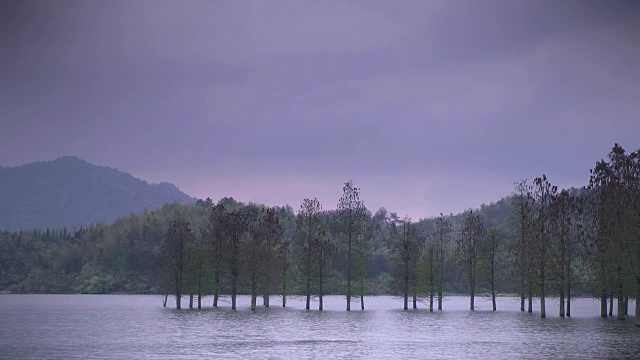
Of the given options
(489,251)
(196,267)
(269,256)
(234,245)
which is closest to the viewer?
(234,245)

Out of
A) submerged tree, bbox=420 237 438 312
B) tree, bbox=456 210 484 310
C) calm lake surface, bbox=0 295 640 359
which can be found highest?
A: tree, bbox=456 210 484 310

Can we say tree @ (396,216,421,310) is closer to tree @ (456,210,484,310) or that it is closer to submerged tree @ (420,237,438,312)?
submerged tree @ (420,237,438,312)

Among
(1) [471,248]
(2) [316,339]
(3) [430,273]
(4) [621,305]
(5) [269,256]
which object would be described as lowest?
(2) [316,339]

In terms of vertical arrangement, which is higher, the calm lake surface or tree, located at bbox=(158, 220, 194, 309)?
tree, located at bbox=(158, 220, 194, 309)

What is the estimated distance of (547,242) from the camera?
313ft

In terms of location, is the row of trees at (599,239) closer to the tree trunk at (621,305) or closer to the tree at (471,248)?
the tree trunk at (621,305)

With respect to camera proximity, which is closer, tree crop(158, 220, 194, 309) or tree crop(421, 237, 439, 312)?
tree crop(158, 220, 194, 309)

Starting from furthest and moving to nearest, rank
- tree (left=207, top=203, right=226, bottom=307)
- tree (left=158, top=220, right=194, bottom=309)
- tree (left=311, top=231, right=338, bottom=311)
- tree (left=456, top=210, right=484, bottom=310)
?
tree (left=456, top=210, right=484, bottom=310) < tree (left=207, top=203, right=226, bottom=307) < tree (left=158, top=220, right=194, bottom=309) < tree (left=311, top=231, right=338, bottom=311)

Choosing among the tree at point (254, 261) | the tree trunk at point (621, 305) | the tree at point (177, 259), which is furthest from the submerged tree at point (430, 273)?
the tree at point (177, 259)

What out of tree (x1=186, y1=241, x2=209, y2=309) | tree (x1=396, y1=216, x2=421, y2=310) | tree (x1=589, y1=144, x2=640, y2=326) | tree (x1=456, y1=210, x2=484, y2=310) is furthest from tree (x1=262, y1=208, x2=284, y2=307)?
tree (x1=589, y1=144, x2=640, y2=326)

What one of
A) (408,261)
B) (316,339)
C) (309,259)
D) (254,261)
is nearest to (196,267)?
(254,261)

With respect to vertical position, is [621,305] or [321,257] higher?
[321,257]

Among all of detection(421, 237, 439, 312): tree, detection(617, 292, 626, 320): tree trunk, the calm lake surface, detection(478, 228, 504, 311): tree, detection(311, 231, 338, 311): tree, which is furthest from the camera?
detection(421, 237, 439, 312): tree

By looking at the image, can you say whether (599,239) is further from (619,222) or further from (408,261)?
(408,261)
